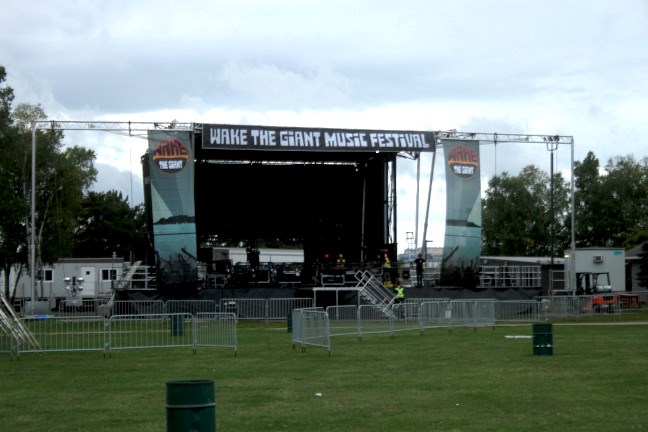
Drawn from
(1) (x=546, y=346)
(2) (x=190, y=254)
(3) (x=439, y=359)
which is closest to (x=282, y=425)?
(3) (x=439, y=359)

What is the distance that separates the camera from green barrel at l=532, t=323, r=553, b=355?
76.7 ft

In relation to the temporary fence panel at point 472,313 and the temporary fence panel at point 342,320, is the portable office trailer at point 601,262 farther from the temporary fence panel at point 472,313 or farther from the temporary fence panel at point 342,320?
the temporary fence panel at point 342,320

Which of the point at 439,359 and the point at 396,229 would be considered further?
the point at 396,229

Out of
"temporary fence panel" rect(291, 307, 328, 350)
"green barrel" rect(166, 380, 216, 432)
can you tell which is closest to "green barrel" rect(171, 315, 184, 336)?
"temporary fence panel" rect(291, 307, 328, 350)

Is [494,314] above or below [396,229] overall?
below

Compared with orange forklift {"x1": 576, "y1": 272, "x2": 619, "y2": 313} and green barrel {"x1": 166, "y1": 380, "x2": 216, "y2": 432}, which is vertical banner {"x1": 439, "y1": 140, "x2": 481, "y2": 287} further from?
green barrel {"x1": 166, "y1": 380, "x2": 216, "y2": 432}

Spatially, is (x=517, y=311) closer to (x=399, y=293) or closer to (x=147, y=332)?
(x=399, y=293)

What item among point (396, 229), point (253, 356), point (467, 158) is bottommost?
point (253, 356)

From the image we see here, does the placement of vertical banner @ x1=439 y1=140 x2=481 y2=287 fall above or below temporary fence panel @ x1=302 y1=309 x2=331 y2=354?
above

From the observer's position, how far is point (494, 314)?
122ft

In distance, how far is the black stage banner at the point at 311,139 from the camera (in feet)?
148

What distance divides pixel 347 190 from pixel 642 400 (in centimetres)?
3913

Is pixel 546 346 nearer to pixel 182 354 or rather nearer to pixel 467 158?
pixel 182 354

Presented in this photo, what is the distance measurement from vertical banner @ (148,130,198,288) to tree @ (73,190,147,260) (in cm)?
5391
